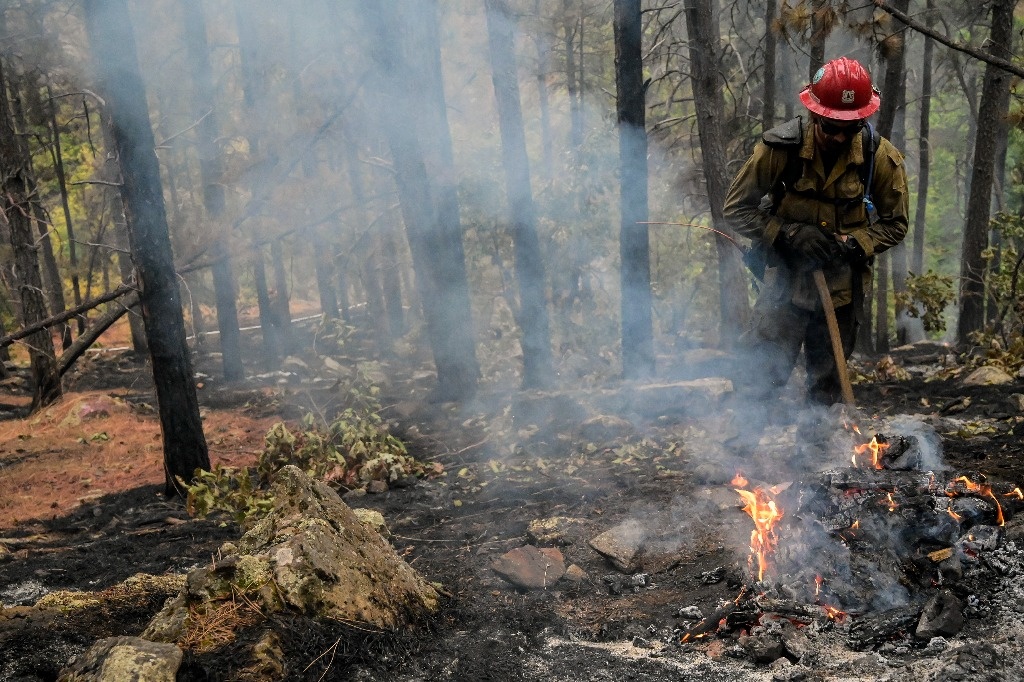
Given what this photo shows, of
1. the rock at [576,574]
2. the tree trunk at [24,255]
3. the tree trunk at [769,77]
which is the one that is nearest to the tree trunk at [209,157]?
the tree trunk at [24,255]

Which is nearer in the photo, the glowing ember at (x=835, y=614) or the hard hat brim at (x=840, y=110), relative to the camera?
the glowing ember at (x=835, y=614)

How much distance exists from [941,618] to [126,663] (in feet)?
10.4

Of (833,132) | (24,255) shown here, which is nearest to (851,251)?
(833,132)

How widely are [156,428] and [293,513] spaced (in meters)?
7.66

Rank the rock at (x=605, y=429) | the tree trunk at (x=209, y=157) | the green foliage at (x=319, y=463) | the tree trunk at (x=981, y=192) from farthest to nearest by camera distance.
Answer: the tree trunk at (x=209, y=157), the tree trunk at (x=981, y=192), the rock at (x=605, y=429), the green foliage at (x=319, y=463)

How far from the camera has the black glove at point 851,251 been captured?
15.1 ft

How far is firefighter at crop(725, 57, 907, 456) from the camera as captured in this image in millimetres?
4422

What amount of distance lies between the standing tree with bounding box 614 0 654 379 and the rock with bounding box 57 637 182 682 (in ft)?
25.0

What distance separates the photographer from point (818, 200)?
4699mm

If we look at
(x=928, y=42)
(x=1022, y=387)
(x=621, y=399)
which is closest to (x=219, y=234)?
(x=621, y=399)

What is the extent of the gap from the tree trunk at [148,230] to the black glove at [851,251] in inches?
218

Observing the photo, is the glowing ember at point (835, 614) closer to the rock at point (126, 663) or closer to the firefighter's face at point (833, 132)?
the firefighter's face at point (833, 132)

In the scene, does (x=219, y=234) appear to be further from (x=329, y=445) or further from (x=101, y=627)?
(x=101, y=627)

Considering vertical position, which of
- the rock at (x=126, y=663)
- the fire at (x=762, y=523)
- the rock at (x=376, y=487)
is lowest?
the rock at (x=376, y=487)
